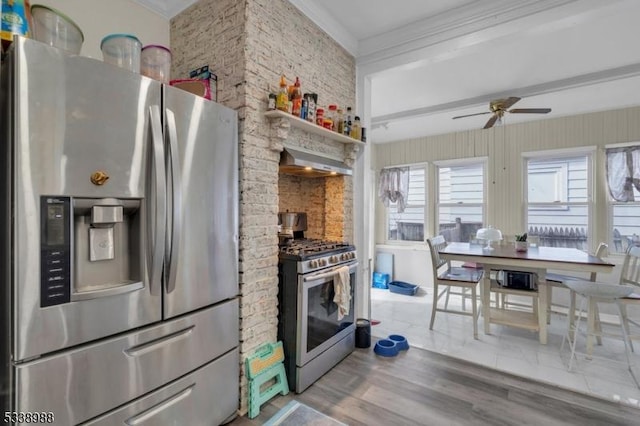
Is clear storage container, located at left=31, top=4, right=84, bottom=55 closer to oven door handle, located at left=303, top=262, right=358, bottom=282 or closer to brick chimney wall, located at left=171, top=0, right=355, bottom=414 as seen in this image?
brick chimney wall, located at left=171, top=0, right=355, bottom=414

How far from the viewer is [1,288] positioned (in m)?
1.11

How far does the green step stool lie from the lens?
6.28ft

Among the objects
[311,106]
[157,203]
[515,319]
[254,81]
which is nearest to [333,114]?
[311,106]

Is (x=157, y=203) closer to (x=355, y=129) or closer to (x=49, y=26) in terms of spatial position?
(x=49, y=26)

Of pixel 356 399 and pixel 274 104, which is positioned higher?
pixel 274 104

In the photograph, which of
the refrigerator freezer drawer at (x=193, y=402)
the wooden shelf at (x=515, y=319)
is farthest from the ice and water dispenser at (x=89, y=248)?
the wooden shelf at (x=515, y=319)

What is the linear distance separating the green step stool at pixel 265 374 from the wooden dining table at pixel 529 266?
2.26 m

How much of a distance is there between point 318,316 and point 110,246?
1484 mm

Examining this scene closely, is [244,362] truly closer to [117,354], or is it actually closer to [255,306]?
[255,306]

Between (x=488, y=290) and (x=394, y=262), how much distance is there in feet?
7.88

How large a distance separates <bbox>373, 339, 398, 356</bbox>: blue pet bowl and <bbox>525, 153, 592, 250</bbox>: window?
3293 millimetres

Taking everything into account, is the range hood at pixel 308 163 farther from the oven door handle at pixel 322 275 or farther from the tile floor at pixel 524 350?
the tile floor at pixel 524 350

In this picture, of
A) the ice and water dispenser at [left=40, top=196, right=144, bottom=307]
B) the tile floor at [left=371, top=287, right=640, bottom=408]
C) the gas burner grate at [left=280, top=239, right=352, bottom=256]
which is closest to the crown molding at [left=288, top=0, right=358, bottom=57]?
the gas burner grate at [left=280, top=239, right=352, bottom=256]

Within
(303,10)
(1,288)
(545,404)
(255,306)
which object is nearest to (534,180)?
(545,404)
